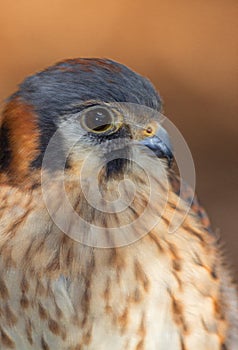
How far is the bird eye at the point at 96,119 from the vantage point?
2744 mm

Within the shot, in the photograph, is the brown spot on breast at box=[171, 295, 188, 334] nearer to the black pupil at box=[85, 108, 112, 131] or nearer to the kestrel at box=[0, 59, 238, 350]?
the kestrel at box=[0, 59, 238, 350]

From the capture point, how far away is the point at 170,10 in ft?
18.4

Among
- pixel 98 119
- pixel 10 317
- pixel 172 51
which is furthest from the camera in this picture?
pixel 172 51

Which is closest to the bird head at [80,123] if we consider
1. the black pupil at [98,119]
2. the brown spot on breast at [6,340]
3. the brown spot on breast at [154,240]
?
the black pupil at [98,119]

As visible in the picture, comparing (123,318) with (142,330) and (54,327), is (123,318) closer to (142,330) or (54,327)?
(142,330)

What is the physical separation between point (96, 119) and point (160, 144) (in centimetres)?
18

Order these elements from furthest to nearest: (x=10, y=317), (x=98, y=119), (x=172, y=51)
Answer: (x=172, y=51)
(x=10, y=317)
(x=98, y=119)

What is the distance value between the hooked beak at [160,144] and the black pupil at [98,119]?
11cm

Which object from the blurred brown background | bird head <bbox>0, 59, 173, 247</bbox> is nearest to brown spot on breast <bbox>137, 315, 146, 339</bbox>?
bird head <bbox>0, 59, 173, 247</bbox>

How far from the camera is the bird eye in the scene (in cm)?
274

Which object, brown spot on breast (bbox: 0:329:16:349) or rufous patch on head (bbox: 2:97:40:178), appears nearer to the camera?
rufous patch on head (bbox: 2:97:40:178)

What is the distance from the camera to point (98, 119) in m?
2.74

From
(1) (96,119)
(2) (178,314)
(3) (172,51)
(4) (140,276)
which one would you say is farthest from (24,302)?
(3) (172,51)

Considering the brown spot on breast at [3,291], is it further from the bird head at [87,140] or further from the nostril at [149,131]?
the nostril at [149,131]
